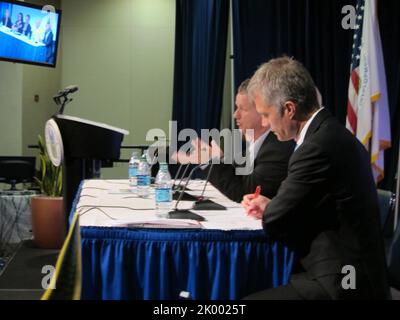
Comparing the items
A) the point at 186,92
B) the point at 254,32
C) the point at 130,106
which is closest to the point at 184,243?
the point at 254,32

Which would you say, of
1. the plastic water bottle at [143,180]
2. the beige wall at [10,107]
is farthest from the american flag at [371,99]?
the beige wall at [10,107]

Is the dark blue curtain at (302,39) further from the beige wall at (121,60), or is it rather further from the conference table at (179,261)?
the conference table at (179,261)

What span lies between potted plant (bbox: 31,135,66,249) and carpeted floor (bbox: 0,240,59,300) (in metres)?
0.10

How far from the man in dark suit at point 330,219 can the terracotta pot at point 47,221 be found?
10.6 feet

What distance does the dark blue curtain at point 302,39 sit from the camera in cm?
539

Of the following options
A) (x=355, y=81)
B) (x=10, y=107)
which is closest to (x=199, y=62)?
(x=355, y=81)

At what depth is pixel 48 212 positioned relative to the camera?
446 cm

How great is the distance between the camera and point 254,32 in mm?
5527

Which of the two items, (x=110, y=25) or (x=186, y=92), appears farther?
(x=110, y=25)

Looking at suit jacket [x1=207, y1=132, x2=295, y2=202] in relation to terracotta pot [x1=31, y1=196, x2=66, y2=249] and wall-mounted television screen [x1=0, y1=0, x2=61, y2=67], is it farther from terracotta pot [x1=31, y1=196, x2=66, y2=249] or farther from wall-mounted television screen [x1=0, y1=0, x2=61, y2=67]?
wall-mounted television screen [x1=0, y1=0, x2=61, y2=67]
